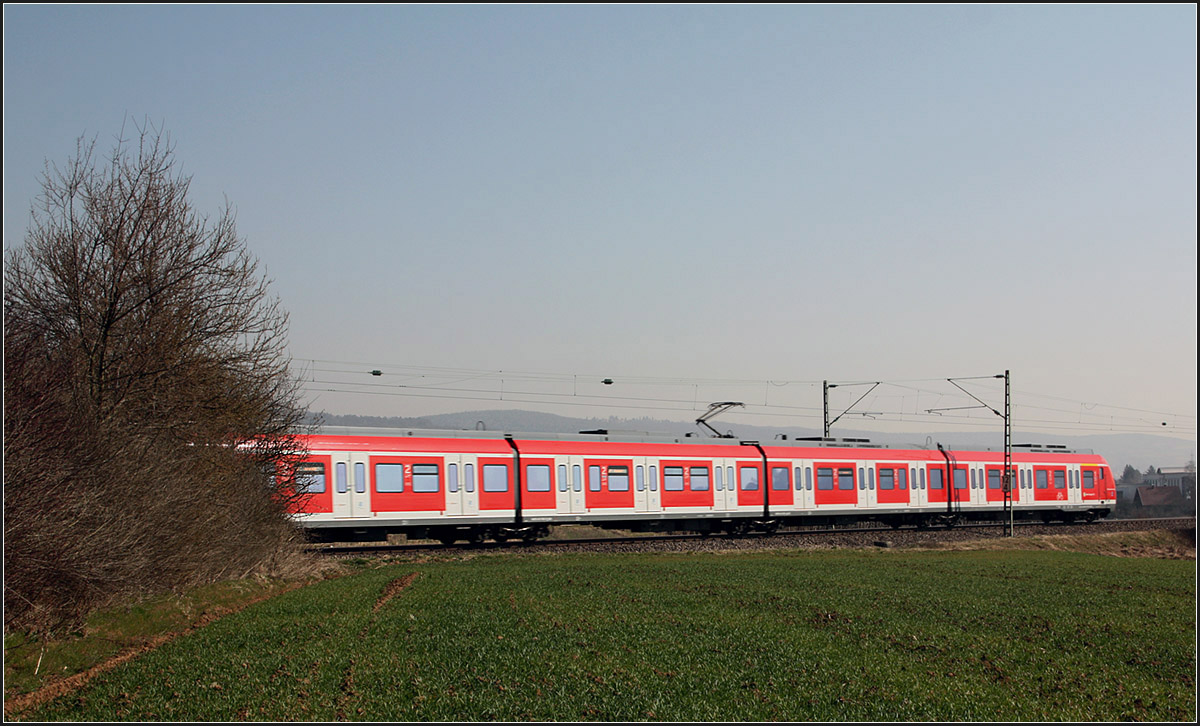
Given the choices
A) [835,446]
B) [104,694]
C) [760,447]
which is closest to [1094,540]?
[835,446]

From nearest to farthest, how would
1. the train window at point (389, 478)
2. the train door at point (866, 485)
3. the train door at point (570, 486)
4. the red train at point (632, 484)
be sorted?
the red train at point (632, 484), the train window at point (389, 478), the train door at point (570, 486), the train door at point (866, 485)

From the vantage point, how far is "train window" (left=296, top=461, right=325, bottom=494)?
2748 centimetres

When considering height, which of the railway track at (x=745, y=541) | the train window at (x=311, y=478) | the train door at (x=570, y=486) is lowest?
the railway track at (x=745, y=541)

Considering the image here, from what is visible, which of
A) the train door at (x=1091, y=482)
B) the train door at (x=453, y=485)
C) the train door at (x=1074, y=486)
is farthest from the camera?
the train door at (x=1091, y=482)

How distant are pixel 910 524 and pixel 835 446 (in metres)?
9.40

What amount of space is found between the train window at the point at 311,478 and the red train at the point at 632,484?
0.13ft

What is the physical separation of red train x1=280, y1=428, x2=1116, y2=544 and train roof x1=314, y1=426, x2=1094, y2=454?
7cm

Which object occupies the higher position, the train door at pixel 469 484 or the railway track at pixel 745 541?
the train door at pixel 469 484

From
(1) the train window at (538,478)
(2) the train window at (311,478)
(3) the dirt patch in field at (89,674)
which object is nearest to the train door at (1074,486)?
(1) the train window at (538,478)

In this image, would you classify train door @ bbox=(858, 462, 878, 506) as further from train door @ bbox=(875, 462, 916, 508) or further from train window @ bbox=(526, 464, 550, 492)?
train window @ bbox=(526, 464, 550, 492)

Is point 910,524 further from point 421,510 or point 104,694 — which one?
point 104,694

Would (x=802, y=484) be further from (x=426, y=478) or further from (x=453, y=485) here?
(x=426, y=478)

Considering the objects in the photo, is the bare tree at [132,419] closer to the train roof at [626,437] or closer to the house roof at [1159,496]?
the train roof at [626,437]

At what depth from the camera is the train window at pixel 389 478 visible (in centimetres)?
3016
